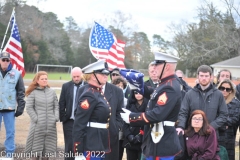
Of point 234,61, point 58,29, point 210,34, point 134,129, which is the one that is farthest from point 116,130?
point 58,29

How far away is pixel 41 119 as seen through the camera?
671cm

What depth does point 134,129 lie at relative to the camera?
6031 mm

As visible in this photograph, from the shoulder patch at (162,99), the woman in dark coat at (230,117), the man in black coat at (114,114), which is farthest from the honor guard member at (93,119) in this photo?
the woman in dark coat at (230,117)

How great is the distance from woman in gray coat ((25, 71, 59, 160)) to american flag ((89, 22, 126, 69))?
3926mm

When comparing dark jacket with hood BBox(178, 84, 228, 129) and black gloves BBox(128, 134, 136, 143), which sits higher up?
dark jacket with hood BBox(178, 84, 228, 129)

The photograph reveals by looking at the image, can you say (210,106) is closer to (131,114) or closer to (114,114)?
(114,114)

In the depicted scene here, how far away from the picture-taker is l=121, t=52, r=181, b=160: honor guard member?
4.05m

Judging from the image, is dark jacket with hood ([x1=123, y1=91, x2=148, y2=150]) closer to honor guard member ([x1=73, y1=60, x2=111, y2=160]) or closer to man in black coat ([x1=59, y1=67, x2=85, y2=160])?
man in black coat ([x1=59, y1=67, x2=85, y2=160])

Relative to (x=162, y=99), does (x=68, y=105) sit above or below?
below

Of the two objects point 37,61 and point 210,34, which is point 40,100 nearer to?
point 210,34

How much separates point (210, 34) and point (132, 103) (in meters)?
48.3

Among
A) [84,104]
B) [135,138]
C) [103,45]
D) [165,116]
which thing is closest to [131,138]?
[135,138]

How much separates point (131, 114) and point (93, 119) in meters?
0.57

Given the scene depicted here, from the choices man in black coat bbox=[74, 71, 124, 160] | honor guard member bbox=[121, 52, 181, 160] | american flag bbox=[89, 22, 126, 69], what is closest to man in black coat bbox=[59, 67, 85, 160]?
Result: man in black coat bbox=[74, 71, 124, 160]
